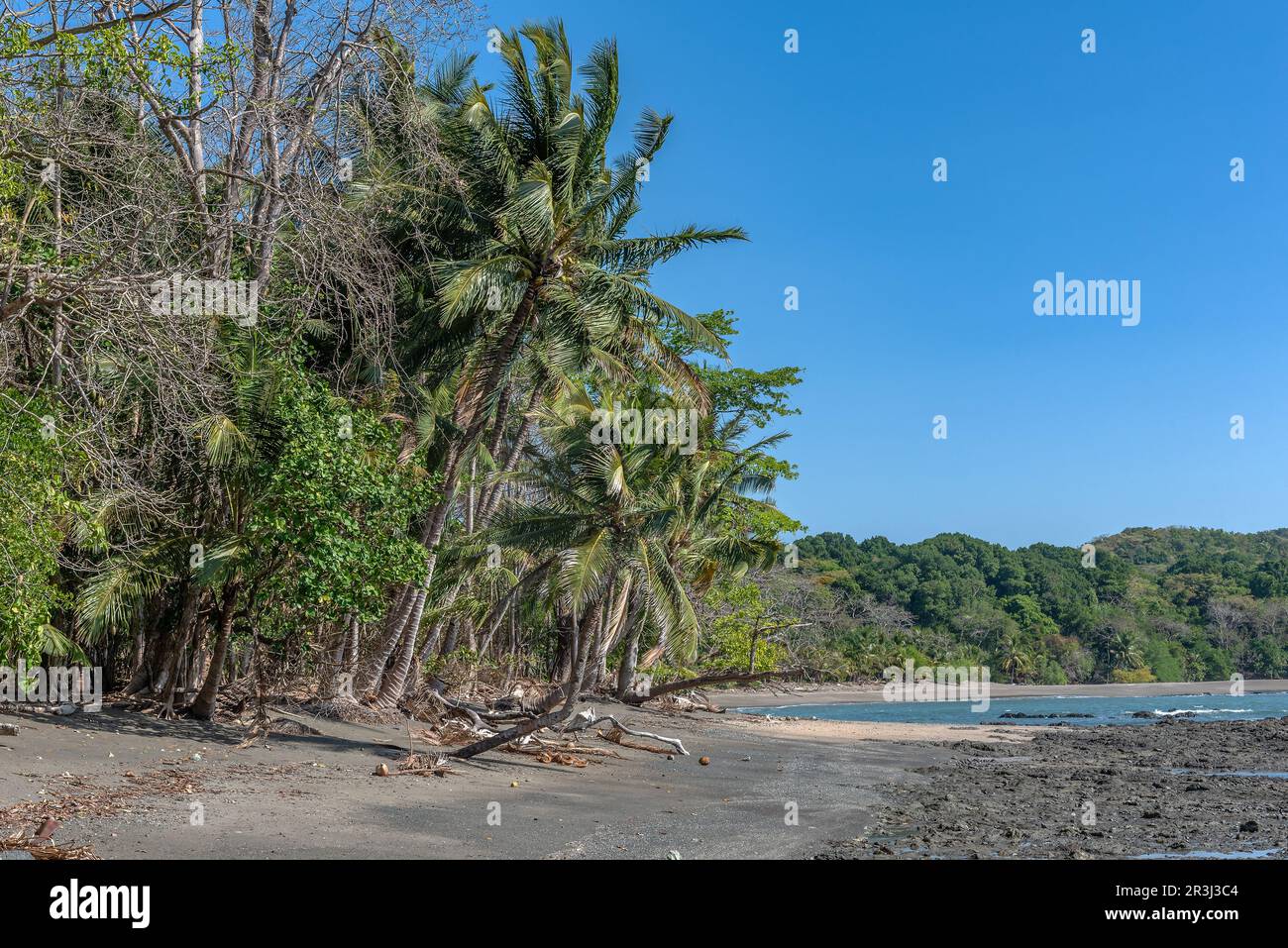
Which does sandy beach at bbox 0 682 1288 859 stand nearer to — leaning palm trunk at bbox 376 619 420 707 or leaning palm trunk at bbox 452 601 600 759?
leaning palm trunk at bbox 452 601 600 759

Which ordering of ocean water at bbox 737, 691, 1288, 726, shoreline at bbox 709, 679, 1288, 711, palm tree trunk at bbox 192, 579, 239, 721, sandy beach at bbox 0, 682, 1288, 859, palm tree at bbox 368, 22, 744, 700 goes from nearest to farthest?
sandy beach at bbox 0, 682, 1288, 859 < palm tree trunk at bbox 192, 579, 239, 721 < palm tree at bbox 368, 22, 744, 700 < ocean water at bbox 737, 691, 1288, 726 < shoreline at bbox 709, 679, 1288, 711

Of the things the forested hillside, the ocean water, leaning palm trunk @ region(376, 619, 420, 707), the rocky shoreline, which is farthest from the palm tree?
the forested hillside

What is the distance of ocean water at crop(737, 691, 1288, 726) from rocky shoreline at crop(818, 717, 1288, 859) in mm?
12705

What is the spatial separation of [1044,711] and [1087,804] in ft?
112

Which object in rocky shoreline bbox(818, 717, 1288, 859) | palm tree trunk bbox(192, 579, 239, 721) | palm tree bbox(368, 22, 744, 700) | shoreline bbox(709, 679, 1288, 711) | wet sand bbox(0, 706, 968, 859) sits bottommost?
shoreline bbox(709, 679, 1288, 711)

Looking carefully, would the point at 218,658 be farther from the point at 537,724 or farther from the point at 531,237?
the point at 531,237

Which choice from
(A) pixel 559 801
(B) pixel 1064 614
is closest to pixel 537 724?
(A) pixel 559 801

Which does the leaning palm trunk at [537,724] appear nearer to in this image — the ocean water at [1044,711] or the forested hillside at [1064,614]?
the ocean water at [1044,711]

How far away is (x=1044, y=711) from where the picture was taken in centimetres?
4566

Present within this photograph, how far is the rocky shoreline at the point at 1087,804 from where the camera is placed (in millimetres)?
11078

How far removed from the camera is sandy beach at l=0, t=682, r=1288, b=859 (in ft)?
30.0

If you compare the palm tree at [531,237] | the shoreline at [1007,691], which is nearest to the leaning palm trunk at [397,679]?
the palm tree at [531,237]

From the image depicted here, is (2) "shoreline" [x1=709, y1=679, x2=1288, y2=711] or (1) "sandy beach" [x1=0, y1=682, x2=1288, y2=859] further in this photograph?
(2) "shoreline" [x1=709, y1=679, x2=1288, y2=711]
